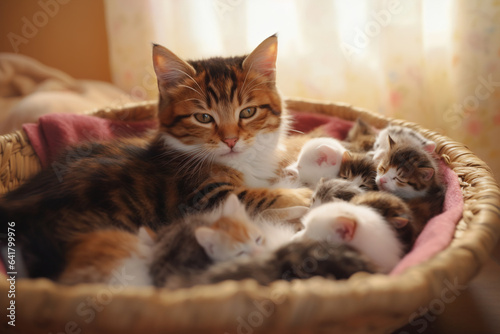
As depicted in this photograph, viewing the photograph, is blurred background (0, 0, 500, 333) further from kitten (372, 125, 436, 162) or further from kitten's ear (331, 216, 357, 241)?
kitten's ear (331, 216, 357, 241)

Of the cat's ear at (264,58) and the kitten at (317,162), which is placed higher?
the cat's ear at (264,58)

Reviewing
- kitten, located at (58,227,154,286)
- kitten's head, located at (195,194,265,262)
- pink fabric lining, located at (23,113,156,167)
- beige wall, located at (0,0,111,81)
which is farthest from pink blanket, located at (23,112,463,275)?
beige wall, located at (0,0,111,81)

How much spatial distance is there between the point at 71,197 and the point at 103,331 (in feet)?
2.03

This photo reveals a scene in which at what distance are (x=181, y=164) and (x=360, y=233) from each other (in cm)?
71

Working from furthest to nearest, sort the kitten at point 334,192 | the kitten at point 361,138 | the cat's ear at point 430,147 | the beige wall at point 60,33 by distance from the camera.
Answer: the beige wall at point 60,33 < the kitten at point 361,138 < the cat's ear at point 430,147 < the kitten at point 334,192

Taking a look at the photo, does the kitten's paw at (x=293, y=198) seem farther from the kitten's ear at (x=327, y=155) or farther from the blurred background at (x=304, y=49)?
the blurred background at (x=304, y=49)

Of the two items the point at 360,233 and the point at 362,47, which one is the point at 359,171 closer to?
the point at 360,233

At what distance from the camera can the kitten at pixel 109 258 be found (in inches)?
37.0

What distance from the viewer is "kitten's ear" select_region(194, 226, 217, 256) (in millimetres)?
968

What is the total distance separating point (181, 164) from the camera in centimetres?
142

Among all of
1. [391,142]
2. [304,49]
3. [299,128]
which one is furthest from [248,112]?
[304,49]

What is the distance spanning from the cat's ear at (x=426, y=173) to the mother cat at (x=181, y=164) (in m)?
0.41

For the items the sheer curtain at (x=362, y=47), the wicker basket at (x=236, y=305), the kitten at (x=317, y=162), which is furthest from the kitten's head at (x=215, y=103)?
the sheer curtain at (x=362, y=47)

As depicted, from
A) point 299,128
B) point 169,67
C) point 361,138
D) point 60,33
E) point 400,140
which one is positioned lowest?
point 299,128
